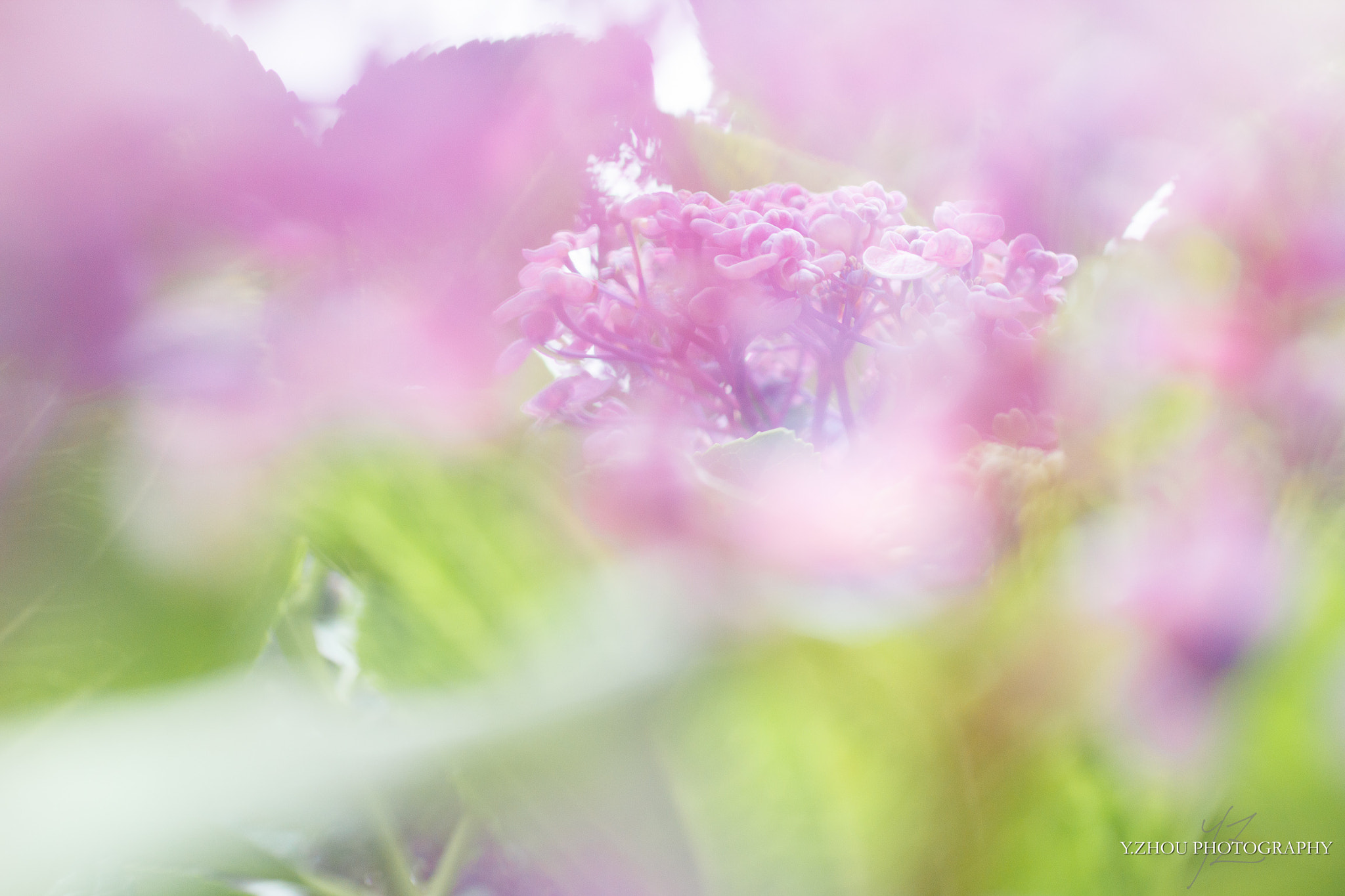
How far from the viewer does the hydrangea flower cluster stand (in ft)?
0.63

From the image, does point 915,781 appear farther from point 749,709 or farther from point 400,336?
point 400,336

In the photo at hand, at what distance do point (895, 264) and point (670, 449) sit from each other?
0.26 feet

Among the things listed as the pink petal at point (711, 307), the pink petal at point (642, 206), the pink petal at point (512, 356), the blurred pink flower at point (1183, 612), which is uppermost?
the pink petal at point (642, 206)

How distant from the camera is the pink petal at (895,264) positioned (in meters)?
0.19

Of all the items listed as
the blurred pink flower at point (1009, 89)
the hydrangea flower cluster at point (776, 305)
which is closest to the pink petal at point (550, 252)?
the hydrangea flower cluster at point (776, 305)

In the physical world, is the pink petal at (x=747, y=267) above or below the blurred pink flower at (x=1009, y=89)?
below

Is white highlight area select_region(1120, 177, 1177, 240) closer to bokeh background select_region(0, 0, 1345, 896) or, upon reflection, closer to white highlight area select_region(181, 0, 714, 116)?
bokeh background select_region(0, 0, 1345, 896)

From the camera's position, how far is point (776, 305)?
0.19 metres

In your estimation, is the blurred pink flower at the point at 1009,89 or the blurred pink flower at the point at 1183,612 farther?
the blurred pink flower at the point at 1009,89

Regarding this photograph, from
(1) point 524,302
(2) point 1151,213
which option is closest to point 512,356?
(1) point 524,302

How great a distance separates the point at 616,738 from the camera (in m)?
0.12

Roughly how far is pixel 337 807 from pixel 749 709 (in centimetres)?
7
